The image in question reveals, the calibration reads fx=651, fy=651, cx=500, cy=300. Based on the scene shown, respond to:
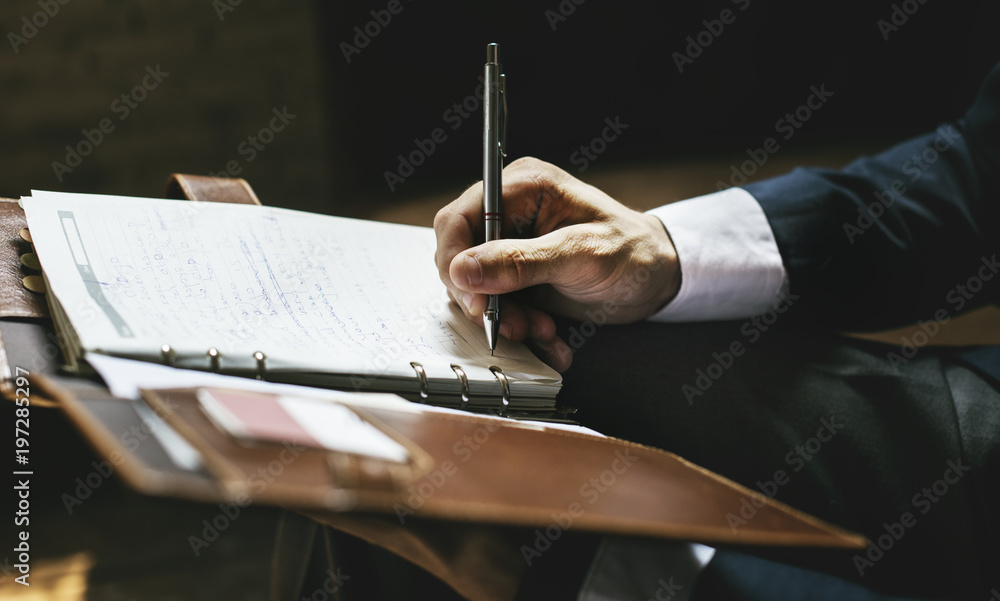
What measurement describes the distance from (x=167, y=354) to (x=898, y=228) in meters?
0.84

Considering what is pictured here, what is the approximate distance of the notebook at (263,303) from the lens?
46 centimetres

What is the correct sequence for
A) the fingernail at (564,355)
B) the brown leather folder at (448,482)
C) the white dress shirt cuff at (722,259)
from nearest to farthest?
the brown leather folder at (448,482)
the fingernail at (564,355)
the white dress shirt cuff at (722,259)

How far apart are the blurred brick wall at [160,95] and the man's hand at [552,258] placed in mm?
1779

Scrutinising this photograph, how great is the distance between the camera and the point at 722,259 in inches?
30.2

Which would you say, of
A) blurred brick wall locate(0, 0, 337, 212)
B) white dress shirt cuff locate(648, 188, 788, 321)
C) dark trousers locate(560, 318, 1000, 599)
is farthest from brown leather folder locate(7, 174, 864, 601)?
blurred brick wall locate(0, 0, 337, 212)

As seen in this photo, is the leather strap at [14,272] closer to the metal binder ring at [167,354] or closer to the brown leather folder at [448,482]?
the brown leather folder at [448,482]

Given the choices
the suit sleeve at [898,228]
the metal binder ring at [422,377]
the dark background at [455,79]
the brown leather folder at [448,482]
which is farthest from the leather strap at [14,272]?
the dark background at [455,79]

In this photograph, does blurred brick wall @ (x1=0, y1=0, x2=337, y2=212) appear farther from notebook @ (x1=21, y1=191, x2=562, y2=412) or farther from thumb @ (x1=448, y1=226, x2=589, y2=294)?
thumb @ (x1=448, y1=226, x2=589, y2=294)

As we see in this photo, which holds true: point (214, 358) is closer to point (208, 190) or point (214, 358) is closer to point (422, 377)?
point (422, 377)

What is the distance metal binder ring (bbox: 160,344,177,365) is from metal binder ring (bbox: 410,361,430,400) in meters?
0.17

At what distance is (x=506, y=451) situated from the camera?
0.40 metres

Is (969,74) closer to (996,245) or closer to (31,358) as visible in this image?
(996,245)

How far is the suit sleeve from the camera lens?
81 centimetres

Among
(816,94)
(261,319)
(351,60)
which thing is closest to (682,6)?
(816,94)
